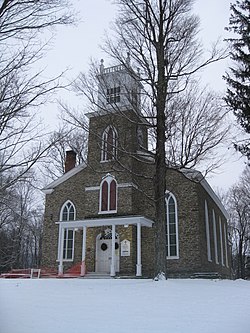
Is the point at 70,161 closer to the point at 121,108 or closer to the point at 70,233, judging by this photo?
the point at 70,233

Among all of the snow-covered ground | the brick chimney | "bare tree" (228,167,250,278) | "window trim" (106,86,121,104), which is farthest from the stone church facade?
"bare tree" (228,167,250,278)

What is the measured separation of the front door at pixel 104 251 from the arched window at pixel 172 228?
9.75 feet

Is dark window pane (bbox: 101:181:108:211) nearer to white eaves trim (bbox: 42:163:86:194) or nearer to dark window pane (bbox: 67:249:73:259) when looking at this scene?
white eaves trim (bbox: 42:163:86:194)

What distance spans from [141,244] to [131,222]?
169 cm

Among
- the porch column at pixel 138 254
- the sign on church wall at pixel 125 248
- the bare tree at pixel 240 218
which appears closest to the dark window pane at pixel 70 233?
the sign on church wall at pixel 125 248

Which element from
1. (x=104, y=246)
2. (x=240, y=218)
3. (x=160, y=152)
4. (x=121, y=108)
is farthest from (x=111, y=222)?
(x=240, y=218)

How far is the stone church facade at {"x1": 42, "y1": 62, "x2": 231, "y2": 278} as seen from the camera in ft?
62.7

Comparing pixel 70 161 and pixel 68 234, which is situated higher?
pixel 70 161

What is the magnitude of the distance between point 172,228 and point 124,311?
1311 cm

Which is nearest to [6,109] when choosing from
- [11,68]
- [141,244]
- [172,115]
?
[11,68]

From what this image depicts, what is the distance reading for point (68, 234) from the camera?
895 inches

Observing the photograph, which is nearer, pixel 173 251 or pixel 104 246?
pixel 173 251

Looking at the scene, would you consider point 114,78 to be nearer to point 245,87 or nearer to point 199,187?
point 245,87

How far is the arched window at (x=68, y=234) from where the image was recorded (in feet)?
72.9
